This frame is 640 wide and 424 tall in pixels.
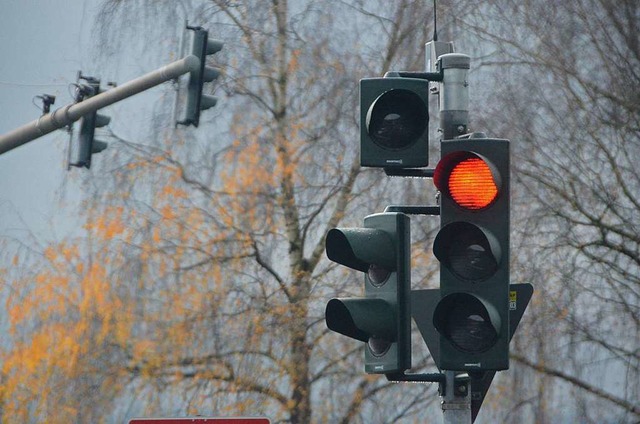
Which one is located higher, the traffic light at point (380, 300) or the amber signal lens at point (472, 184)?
the amber signal lens at point (472, 184)

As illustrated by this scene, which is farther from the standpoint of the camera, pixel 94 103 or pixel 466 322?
pixel 94 103

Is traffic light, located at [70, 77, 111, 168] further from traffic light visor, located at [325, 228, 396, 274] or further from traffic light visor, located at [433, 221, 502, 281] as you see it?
traffic light visor, located at [433, 221, 502, 281]

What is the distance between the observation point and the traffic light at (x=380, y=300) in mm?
6938

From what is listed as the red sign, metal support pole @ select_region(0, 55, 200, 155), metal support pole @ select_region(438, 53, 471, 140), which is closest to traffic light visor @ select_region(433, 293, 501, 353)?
metal support pole @ select_region(438, 53, 471, 140)

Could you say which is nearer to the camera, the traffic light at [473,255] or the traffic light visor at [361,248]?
the traffic light at [473,255]

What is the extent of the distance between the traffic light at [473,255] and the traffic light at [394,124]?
379 mm

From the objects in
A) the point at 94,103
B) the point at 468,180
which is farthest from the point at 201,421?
the point at 94,103

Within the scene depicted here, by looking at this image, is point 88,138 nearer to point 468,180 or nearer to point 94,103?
point 94,103

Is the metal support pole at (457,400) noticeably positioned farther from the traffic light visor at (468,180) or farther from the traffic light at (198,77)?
the traffic light at (198,77)

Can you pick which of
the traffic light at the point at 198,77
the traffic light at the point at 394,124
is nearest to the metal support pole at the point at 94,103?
the traffic light at the point at 198,77

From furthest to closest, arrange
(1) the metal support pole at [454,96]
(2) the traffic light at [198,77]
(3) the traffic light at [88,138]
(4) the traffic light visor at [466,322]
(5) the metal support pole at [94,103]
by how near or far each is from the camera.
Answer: (3) the traffic light at [88,138], (5) the metal support pole at [94,103], (2) the traffic light at [198,77], (1) the metal support pole at [454,96], (4) the traffic light visor at [466,322]

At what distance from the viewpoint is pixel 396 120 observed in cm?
698

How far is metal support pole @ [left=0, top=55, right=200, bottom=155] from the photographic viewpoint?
14.3 meters

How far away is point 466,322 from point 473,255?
311mm
